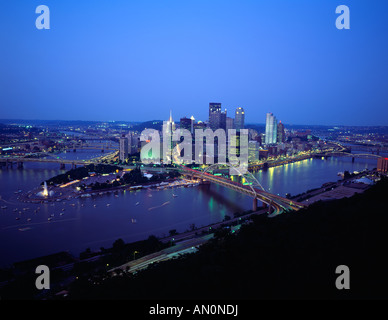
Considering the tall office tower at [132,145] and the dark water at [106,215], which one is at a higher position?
the tall office tower at [132,145]

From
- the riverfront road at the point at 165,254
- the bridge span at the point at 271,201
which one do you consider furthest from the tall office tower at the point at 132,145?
the riverfront road at the point at 165,254

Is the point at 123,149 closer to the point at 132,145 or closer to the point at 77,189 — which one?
the point at 132,145

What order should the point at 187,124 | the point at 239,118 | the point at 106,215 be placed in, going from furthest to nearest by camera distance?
the point at 239,118 → the point at 187,124 → the point at 106,215

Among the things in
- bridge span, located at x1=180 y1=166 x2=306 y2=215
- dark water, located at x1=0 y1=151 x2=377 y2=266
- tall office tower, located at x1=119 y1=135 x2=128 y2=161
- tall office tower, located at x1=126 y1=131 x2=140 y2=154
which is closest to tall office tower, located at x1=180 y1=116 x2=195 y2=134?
tall office tower, located at x1=126 y1=131 x2=140 y2=154

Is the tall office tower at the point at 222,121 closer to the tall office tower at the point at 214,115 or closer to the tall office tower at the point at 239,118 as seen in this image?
the tall office tower at the point at 214,115

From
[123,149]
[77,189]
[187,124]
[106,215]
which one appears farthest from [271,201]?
[187,124]

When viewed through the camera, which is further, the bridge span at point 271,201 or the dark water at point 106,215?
the bridge span at point 271,201

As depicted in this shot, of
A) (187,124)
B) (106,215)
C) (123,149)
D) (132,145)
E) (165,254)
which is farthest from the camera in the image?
(187,124)
